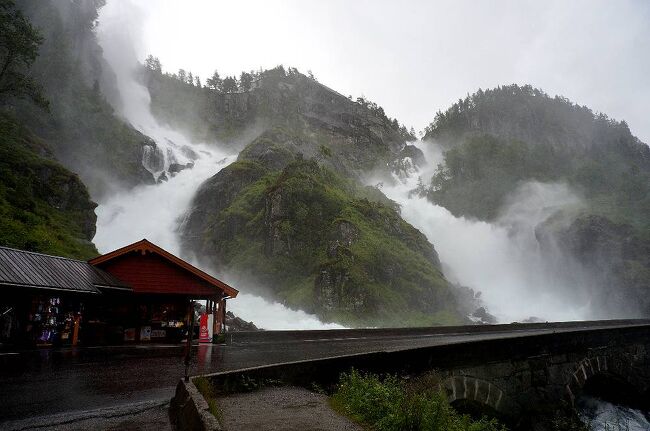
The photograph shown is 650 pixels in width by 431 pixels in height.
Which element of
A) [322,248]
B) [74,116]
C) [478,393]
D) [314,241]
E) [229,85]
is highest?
[229,85]

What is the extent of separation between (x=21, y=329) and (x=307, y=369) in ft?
40.4

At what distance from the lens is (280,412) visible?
611 centimetres

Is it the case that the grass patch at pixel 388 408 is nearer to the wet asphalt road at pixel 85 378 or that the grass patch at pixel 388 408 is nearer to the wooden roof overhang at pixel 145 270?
the wet asphalt road at pixel 85 378

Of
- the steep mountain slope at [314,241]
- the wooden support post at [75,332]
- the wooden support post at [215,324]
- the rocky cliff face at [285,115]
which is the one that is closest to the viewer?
the wooden support post at [75,332]

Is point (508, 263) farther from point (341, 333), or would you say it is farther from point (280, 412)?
point (280, 412)

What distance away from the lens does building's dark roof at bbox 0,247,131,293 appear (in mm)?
13305

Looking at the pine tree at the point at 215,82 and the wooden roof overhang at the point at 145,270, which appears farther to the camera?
the pine tree at the point at 215,82

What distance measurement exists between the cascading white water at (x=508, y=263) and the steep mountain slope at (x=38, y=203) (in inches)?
2025

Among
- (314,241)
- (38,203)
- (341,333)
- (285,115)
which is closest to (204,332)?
(341,333)

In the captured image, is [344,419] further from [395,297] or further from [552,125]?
[552,125]

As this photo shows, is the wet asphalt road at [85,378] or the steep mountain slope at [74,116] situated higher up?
the steep mountain slope at [74,116]

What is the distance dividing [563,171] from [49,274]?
4596 inches

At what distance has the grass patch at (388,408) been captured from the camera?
5453 mm

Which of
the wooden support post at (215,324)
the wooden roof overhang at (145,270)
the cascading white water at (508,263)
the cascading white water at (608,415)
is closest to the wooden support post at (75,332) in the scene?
the wooden roof overhang at (145,270)
